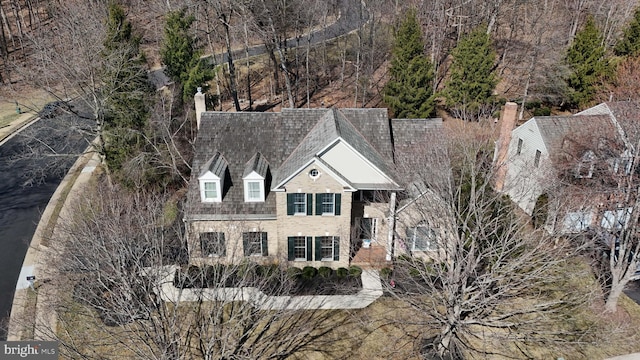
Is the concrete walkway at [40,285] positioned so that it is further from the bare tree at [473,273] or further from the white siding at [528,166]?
the white siding at [528,166]

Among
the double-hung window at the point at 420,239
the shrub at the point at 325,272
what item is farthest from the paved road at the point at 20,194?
the double-hung window at the point at 420,239

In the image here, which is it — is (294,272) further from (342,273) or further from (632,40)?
(632,40)

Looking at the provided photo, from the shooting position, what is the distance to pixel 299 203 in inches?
1232

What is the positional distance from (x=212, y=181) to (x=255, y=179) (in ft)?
9.03

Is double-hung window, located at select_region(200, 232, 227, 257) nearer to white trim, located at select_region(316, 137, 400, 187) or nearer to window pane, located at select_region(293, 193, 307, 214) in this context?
window pane, located at select_region(293, 193, 307, 214)

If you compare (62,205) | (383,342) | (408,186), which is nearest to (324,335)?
(383,342)

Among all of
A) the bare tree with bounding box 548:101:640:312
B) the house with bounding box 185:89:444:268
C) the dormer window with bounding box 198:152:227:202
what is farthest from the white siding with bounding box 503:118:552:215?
the dormer window with bounding box 198:152:227:202

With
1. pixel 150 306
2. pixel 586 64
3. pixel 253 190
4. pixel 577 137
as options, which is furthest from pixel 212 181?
pixel 586 64

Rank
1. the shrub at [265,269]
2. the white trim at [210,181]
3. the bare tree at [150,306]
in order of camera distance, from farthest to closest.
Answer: the white trim at [210,181], the shrub at [265,269], the bare tree at [150,306]

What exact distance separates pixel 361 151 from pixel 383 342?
11.7 m

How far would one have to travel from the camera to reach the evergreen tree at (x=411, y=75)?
47.2 metres

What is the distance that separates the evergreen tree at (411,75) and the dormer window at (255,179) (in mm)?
20522

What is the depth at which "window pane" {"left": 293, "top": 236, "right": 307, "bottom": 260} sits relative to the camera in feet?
106

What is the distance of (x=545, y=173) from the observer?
35.4 metres
